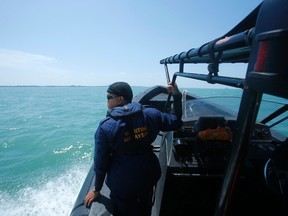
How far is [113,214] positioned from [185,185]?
32.4 inches

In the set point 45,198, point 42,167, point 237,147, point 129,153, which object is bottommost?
point 42,167

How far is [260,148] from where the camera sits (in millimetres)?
2102

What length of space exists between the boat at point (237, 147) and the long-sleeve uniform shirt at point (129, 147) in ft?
0.63

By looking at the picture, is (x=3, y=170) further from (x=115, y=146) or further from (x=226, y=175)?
(x=226, y=175)

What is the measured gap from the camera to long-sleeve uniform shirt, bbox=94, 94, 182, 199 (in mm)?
1896

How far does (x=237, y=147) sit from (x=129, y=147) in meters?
1.23

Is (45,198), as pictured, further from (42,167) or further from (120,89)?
(120,89)

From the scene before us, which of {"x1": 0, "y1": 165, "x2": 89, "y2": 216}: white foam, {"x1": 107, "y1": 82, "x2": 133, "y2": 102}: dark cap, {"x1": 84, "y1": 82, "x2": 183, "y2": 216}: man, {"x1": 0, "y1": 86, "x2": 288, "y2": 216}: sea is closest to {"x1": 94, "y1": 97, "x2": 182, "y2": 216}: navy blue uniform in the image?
{"x1": 84, "y1": 82, "x2": 183, "y2": 216}: man

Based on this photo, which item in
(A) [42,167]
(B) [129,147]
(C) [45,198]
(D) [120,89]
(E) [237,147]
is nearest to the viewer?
(E) [237,147]

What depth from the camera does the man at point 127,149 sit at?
1.90 meters

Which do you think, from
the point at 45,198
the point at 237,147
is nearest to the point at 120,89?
the point at 237,147

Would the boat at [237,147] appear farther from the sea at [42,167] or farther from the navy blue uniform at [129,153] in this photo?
the sea at [42,167]

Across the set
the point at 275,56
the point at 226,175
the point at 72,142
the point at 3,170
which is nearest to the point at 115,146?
the point at 226,175

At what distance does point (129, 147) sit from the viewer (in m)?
1.94
